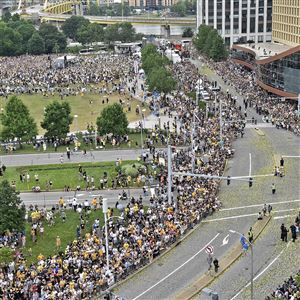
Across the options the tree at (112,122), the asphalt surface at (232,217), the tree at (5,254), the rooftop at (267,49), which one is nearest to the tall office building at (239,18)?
the rooftop at (267,49)

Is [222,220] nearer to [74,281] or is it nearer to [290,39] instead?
[74,281]

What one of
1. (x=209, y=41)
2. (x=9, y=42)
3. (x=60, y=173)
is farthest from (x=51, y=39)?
(x=60, y=173)

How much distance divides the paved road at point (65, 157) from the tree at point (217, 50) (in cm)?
5889

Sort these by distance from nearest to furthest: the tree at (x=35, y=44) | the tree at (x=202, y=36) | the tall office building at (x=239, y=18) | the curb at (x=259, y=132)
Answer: the curb at (x=259, y=132)
the tree at (x=202, y=36)
the tall office building at (x=239, y=18)
the tree at (x=35, y=44)

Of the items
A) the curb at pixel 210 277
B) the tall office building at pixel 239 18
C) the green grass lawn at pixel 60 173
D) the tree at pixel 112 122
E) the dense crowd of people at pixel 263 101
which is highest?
the tall office building at pixel 239 18

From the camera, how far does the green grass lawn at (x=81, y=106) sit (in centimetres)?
7394

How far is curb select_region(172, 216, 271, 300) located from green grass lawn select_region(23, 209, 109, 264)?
891cm

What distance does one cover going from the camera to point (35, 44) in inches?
5571

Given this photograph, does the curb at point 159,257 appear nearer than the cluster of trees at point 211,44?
Yes

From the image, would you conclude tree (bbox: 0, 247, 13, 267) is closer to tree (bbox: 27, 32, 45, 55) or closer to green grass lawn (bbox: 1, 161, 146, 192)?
green grass lawn (bbox: 1, 161, 146, 192)

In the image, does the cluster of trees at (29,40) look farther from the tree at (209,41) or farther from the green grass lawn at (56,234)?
the green grass lawn at (56,234)

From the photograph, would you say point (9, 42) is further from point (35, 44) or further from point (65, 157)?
point (65, 157)

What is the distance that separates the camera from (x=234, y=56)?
111 metres

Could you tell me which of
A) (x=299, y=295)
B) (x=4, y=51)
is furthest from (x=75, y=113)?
(x=4, y=51)
